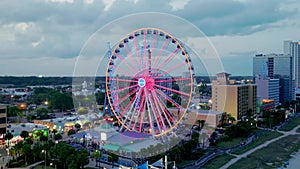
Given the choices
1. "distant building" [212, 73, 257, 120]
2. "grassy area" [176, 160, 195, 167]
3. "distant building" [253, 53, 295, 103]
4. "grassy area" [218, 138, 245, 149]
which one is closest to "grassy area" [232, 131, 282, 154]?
"grassy area" [218, 138, 245, 149]

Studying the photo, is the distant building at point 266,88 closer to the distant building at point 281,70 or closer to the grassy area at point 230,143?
the distant building at point 281,70

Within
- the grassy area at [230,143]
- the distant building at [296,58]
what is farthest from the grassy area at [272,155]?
the distant building at [296,58]

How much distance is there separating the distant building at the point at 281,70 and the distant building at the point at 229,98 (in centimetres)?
2584

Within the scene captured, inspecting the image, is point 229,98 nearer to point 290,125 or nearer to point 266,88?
point 290,125

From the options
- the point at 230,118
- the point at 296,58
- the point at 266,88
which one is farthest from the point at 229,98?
the point at 296,58

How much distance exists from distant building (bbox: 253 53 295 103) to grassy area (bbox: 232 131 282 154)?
3746 cm

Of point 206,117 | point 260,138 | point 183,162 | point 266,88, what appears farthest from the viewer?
point 266,88

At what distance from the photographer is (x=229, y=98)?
4866cm

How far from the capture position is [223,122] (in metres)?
44.1

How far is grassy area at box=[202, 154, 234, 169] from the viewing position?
24.3 m

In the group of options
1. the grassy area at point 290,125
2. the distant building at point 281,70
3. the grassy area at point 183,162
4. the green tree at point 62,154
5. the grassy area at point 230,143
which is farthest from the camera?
the distant building at point 281,70

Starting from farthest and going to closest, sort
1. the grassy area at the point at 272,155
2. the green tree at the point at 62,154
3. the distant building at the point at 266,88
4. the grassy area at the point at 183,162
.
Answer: the distant building at the point at 266,88
the grassy area at the point at 272,155
the grassy area at the point at 183,162
the green tree at the point at 62,154

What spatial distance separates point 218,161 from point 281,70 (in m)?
78.0

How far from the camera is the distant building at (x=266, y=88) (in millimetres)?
65125
